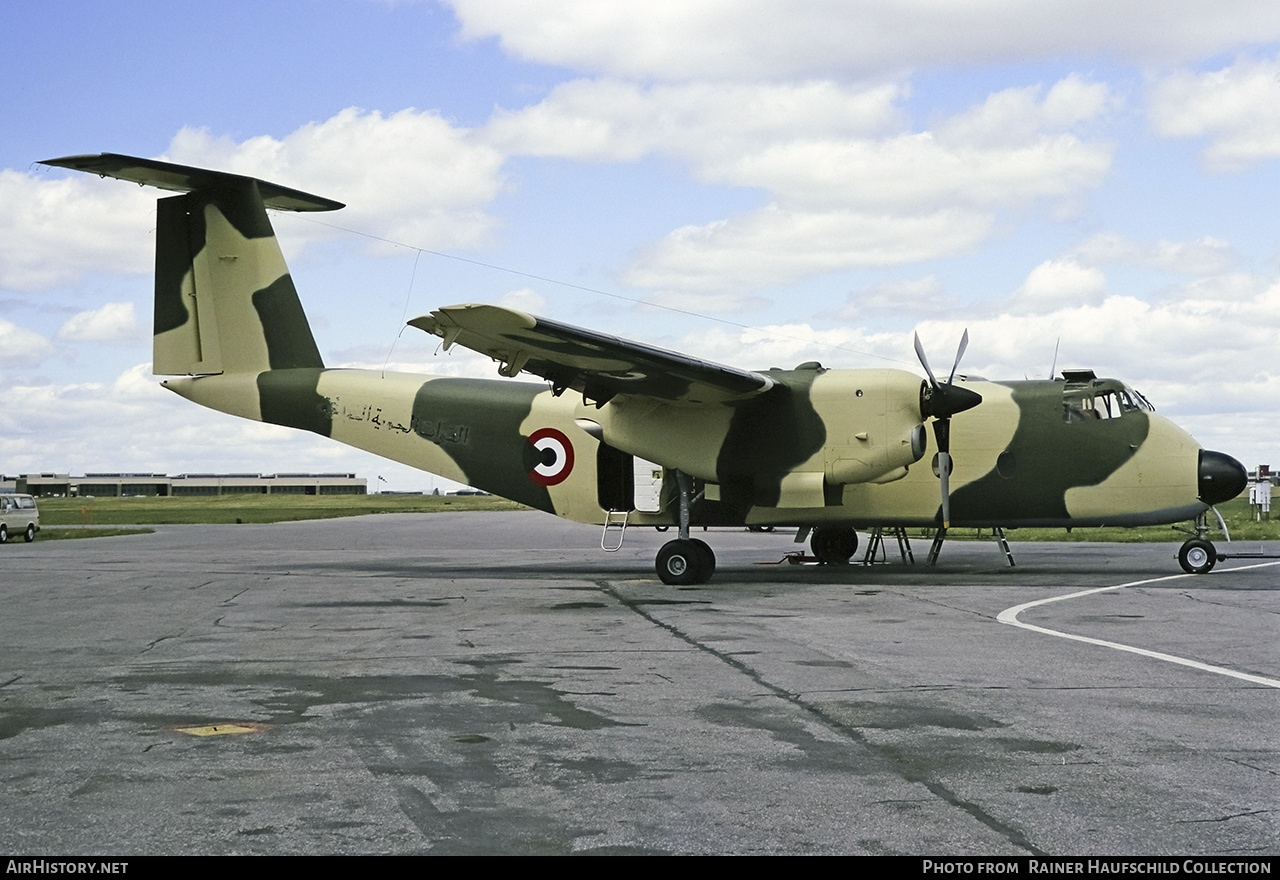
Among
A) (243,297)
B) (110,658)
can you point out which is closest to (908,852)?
(110,658)

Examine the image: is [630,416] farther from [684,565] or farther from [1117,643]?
[1117,643]

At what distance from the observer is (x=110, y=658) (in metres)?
10.2

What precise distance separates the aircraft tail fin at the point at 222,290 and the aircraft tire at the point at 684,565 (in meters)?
8.70

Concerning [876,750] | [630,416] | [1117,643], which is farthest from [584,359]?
[876,750]

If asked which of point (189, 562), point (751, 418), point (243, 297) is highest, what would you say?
point (243, 297)

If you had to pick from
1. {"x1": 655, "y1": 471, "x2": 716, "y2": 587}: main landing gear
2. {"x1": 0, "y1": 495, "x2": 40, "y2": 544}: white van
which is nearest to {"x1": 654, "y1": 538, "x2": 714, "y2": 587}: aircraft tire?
{"x1": 655, "y1": 471, "x2": 716, "y2": 587}: main landing gear

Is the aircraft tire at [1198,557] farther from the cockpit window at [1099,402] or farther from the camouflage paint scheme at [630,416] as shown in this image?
the cockpit window at [1099,402]

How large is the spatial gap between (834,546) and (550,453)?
6.31 m

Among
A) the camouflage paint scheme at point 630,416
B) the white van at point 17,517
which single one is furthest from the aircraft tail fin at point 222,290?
the white van at point 17,517

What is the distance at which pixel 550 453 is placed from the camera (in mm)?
21078

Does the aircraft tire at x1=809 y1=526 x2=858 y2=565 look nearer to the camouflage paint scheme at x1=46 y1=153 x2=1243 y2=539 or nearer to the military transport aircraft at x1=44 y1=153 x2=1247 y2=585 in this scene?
the military transport aircraft at x1=44 y1=153 x2=1247 y2=585

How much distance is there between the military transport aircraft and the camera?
18062mm
